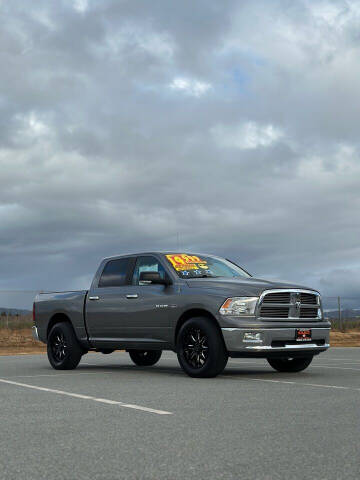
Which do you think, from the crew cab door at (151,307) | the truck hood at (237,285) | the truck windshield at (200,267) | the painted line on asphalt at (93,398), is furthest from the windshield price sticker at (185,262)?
the painted line on asphalt at (93,398)

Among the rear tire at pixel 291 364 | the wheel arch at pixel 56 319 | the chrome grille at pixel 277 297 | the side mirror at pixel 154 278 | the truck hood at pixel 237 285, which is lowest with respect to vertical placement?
the rear tire at pixel 291 364

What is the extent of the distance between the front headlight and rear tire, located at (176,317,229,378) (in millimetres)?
375

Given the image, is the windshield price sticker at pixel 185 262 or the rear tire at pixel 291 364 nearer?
the windshield price sticker at pixel 185 262

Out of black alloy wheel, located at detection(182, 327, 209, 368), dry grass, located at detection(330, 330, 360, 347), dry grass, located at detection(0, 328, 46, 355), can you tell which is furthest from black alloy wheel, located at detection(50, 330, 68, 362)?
dry grass, located at detection(330, 330, 360, 347)

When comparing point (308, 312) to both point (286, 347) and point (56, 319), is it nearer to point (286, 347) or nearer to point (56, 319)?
point (286, 347)

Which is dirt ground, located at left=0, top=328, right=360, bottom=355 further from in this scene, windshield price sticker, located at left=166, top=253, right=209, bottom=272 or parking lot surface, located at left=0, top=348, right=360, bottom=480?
parking lot surface, located at left=0, top=348, right=360, bottom=480

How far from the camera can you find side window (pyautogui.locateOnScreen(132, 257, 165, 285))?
43.6 ft

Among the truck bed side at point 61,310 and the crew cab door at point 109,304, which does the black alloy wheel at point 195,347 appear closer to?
the crew cab door at point 109,304

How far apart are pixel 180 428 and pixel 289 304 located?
5421 mm

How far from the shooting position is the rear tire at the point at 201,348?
38.1 feet

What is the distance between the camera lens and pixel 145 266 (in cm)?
1355

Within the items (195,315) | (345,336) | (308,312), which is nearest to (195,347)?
(195,315)

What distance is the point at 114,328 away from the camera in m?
13.6

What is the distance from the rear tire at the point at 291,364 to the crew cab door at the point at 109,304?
109 inches
